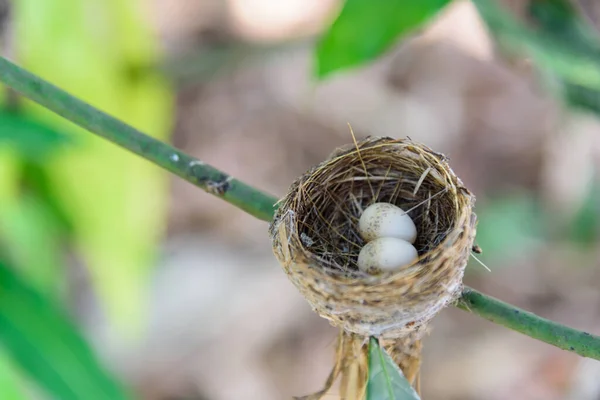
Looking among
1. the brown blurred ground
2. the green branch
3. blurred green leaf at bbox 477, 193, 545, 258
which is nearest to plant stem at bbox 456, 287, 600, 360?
the green branch

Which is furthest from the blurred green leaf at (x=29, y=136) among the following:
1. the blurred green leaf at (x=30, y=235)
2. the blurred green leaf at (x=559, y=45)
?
the blurred green leaf at (x=559, y=45)

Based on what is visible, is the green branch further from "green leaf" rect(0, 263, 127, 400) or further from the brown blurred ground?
the brown blurred ground

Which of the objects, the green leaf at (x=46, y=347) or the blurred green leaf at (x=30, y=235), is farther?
the blurred green leaf at (x=30, y=235)

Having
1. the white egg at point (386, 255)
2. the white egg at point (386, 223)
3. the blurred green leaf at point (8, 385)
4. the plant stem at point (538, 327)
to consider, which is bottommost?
the blurred green leaf at point (8, 385)

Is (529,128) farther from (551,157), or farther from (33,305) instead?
(33,305)

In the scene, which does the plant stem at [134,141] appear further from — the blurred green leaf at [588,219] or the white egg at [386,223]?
the blurred green leaf at [588,219]

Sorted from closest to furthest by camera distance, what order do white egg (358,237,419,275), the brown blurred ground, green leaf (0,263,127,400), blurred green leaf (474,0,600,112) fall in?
white egg (358,237,419,275) < blurred green leaf (474,0,600,112) < green leaf (0,263,127,400) < the brown blurred ground
